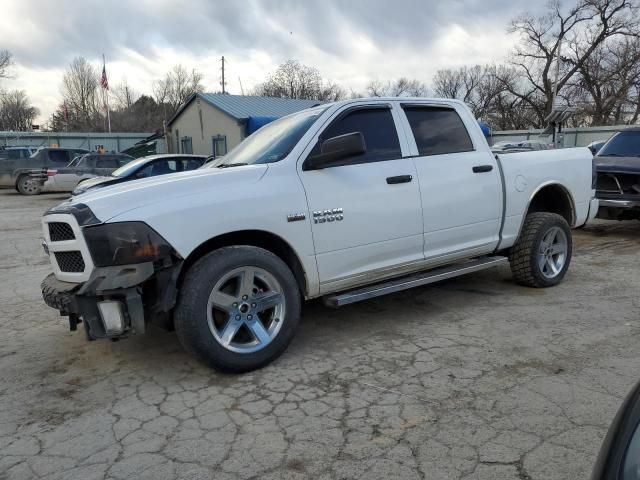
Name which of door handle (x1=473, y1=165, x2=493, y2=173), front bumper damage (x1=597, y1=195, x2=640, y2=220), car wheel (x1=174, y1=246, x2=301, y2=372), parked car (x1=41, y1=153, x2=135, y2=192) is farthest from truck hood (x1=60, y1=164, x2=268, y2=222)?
parked car (x1=41, y1=153, x2=135, y2=192)

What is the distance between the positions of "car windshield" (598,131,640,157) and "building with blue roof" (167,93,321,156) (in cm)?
1672

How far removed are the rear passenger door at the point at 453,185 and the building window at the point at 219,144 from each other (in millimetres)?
23665

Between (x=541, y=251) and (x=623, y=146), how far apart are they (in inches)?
222

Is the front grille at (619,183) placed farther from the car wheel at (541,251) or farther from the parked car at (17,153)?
the parked car at (17,153)

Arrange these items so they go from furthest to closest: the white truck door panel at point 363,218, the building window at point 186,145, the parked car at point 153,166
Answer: the building window at point 186,145 → the parked car at point 153,166 → the white truck door panel at point 363,218

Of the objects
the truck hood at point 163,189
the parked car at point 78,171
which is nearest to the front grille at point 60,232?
the truck hood at point 163,189

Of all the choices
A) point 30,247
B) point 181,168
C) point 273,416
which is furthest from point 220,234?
point 181,168

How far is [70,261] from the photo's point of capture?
136 inches

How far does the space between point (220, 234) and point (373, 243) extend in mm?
1287

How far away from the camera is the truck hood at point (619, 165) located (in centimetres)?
833

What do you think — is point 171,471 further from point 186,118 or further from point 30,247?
point 186,118

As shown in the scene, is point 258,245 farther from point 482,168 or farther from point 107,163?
point 107,163

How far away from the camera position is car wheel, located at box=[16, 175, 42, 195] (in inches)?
765

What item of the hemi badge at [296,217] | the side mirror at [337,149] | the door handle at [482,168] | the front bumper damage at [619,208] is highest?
the side mirror at [337,149]
